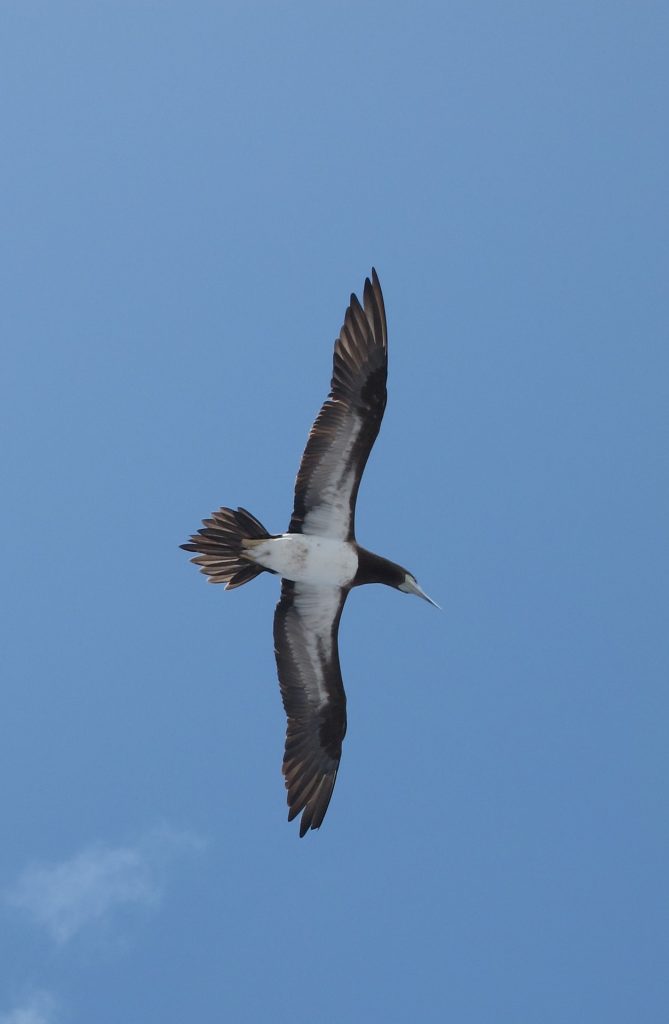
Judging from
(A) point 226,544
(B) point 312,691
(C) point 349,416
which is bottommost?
(B) point 312,691

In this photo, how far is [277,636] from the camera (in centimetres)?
1522

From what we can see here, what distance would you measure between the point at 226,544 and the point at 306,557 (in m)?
0.82

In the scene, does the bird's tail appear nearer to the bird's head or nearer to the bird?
the bird

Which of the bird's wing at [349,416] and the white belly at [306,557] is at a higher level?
the bird's wing at [349,416]

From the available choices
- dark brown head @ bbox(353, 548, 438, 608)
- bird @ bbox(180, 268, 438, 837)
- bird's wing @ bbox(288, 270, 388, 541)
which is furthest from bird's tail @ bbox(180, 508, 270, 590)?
dark brown head @ bbox(353, 548, 438, 608)

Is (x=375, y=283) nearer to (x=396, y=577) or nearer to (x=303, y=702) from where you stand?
(x=396, y=577)

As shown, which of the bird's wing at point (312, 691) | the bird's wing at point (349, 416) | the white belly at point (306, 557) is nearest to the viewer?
the bird's wing at point (349, 416)

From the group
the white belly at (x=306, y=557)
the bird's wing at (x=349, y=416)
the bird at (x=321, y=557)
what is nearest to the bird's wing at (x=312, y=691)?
the bird at (x=321, y=557)

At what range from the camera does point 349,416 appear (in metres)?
14.5

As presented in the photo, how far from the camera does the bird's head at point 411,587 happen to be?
616 inches

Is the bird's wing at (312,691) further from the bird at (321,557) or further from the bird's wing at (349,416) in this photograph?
the bird's wing at (349,416)

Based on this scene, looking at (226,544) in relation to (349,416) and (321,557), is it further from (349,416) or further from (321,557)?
(349,416)

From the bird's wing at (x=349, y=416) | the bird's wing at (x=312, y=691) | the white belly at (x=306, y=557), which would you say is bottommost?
the bird's wing at (x=312, y=691)

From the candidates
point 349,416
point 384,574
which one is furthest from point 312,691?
point 349,416
